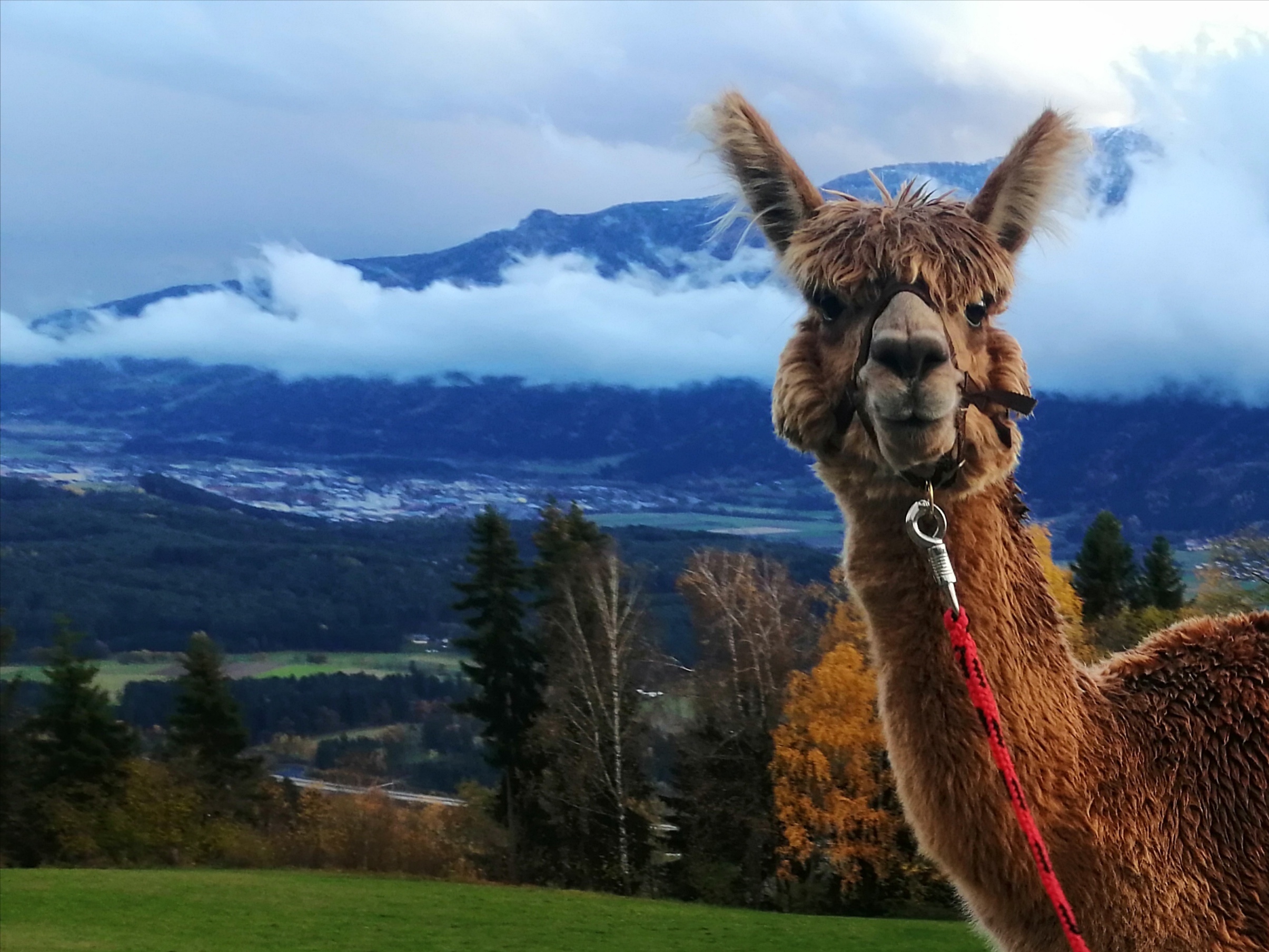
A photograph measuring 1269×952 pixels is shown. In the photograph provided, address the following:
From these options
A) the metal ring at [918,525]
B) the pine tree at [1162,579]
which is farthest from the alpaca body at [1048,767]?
the pine tree at [1162,579]

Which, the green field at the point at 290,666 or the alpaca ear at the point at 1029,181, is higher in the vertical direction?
the alpaca ear at the point at 1029,181

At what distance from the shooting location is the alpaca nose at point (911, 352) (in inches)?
103

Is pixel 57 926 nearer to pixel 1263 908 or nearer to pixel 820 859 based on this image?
pixel 820 859

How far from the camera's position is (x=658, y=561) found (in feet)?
209

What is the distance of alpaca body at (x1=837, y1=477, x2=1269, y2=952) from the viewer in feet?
9.07

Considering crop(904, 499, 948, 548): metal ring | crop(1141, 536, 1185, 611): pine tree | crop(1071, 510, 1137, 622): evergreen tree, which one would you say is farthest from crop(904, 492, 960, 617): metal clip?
crop(1141, 536, 1185, 611): pine tree

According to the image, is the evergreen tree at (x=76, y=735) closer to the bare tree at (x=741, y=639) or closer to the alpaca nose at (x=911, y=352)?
the bare tree at (x=741, y=639)

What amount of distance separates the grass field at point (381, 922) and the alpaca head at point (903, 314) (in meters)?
23.7

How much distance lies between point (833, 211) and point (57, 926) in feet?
95.5

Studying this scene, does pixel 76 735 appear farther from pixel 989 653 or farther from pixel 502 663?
pixel 989 653

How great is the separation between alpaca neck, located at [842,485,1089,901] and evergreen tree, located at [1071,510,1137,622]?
32079mm

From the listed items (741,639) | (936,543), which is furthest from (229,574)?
(936,543)

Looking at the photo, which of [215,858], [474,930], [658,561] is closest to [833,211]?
[474,930]

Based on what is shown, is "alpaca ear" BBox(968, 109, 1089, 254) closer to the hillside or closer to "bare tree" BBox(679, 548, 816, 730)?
"bare tree" BBox(679, 548, 816, 730)
